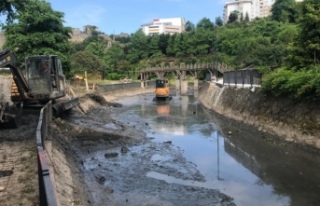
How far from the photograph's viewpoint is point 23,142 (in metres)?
14.4

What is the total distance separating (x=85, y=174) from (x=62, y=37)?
3095 cm

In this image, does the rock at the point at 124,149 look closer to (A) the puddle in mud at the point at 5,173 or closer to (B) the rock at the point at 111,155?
(B) the rock at the point at 111,155

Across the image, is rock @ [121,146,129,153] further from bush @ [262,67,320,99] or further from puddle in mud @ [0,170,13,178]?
bush @ [262,67,320,99]

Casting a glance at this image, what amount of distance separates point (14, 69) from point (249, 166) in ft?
42.7

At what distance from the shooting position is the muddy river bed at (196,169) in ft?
38.0

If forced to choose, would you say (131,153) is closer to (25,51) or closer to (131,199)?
(131,199)

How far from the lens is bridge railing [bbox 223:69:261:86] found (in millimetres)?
26356

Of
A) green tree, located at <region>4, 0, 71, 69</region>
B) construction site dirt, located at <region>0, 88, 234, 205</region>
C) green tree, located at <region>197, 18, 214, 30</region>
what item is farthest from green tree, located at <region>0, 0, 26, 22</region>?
green tree, located at <region>197, 18, 214, 30</region>

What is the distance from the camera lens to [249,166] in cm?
1578

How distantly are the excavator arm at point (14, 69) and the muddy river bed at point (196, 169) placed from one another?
15.6ft

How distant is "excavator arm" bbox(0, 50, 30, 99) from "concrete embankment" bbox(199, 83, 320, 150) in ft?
47.5

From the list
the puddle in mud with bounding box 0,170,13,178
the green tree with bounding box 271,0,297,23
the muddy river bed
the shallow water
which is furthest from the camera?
the green tree with bounding box 271,0,297,23

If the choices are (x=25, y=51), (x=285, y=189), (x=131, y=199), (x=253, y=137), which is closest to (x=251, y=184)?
(x=285, y=189)

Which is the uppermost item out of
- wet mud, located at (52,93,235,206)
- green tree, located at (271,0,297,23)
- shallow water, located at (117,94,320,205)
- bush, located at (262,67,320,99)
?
green tree, located at (271,0,297,23)
